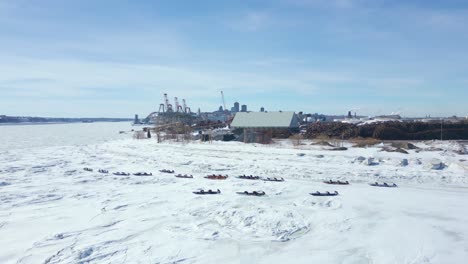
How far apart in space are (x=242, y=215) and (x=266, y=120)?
91.0ft

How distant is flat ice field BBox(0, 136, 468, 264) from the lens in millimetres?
8680

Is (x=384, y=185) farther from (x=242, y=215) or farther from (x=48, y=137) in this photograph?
(x=48, y=137)

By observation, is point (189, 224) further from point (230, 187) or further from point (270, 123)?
point (270, 123)

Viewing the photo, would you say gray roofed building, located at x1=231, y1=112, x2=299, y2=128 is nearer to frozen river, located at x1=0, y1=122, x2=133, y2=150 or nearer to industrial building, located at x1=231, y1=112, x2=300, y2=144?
industrial building, located at x1=231, y1=112, x2=300, y2=144

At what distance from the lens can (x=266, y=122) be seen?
126 ft

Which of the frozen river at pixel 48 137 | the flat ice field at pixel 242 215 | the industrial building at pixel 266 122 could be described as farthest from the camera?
the frozen river at pixel 48 137

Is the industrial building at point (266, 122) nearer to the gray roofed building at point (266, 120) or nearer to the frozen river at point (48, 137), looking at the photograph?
the gray roofed building at point (266, 120)

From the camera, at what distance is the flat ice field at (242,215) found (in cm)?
868

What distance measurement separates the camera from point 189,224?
1077 centimetres

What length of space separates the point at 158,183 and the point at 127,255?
8771 mm

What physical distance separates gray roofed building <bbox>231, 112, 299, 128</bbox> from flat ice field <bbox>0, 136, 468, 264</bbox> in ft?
53.0

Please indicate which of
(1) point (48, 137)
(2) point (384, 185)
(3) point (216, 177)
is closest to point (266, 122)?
(3) point (216, 177)

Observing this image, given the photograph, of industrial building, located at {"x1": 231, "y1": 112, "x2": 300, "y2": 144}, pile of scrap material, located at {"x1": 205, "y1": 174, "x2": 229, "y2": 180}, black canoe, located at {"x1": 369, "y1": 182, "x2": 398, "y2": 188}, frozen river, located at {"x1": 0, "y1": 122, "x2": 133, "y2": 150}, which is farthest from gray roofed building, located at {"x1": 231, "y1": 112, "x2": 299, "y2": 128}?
black canoe, located at {"x1": 369, "y1": 182, "x2": 398, "y2": 188}

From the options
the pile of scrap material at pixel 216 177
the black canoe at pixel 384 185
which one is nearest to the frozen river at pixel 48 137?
the pile of scrap material at pixel 216 177
